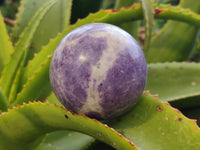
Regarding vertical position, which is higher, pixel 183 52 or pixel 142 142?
pixel 142 142

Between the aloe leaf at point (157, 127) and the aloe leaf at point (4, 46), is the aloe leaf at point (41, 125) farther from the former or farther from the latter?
the aloe leaf at point (4, 46)

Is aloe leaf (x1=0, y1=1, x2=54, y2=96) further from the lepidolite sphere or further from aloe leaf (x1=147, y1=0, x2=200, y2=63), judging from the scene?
aloe leaf (x1=147, y1=0, x2=200, y2=63)

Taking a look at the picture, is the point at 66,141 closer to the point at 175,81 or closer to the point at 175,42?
the point at 175,81

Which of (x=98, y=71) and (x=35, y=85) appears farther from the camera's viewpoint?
(x=35, y=85)

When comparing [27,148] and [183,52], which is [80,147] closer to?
[27,148]

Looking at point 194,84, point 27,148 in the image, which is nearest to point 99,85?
point 27,148

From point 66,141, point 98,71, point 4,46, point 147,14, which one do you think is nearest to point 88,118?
point 98,71

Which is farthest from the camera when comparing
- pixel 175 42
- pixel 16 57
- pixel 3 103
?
pixel 175 42
